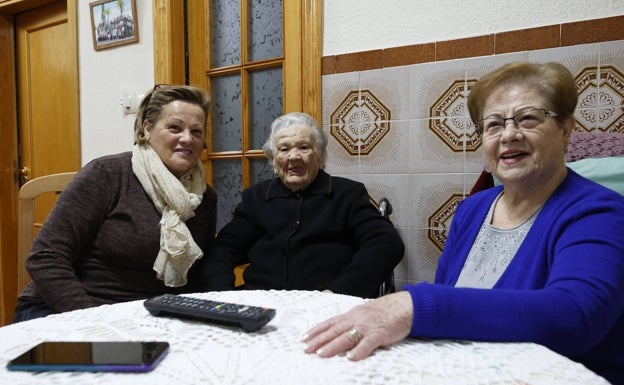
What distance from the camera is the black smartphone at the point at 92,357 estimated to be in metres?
0.54

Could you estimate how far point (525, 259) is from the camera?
884mm

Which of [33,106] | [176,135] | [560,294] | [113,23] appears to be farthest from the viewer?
[33,106]

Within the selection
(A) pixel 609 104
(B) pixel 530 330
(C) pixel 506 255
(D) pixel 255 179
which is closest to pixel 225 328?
(B) pixel 530 330

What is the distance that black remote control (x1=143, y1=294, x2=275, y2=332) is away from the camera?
0.68 m

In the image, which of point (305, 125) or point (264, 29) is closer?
point (305, 125)

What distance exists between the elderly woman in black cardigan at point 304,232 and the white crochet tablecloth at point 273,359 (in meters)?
0.76

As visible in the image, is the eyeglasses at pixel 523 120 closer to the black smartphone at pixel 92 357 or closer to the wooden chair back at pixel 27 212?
the black smartphone at pixel 92 357

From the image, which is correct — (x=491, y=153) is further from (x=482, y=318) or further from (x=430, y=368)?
(x=430, y=368)

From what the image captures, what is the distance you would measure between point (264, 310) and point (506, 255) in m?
0.56

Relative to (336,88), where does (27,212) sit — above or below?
below

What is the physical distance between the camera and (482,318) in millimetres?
632

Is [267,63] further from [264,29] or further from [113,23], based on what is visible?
[113,23]

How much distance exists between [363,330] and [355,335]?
1 centimetres

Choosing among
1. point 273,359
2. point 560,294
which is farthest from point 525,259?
point 273,359
